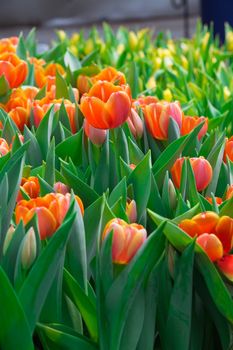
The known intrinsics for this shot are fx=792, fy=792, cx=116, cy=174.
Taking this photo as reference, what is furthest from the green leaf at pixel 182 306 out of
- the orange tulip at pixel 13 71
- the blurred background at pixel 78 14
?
the blurred background at pixel 78 14

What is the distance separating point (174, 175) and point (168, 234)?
0.93 ft

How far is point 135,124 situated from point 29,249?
49 cm

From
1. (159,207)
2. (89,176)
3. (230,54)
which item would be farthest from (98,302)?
(230,54)

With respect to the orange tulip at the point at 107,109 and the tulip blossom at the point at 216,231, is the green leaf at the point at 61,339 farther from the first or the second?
the orange tulip at the point at 107,109

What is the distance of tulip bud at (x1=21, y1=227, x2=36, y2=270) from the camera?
2.73ft

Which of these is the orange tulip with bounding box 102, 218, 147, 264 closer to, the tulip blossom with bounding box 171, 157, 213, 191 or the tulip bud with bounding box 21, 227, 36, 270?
the tulip bud with bounding box 21, 227, 36, 270

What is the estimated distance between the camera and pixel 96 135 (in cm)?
117

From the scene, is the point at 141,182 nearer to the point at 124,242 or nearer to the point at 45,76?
the point at 124,242

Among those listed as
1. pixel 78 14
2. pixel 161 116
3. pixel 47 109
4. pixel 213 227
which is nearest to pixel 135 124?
pixel 161 116

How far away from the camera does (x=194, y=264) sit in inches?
34.7

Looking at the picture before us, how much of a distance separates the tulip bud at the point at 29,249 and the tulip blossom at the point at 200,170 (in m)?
0.31

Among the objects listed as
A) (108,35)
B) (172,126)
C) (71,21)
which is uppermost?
(172,126)

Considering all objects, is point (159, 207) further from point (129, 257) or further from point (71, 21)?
point (71, 21)

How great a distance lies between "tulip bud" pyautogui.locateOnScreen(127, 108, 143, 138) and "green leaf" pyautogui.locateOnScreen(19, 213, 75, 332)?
48cm
